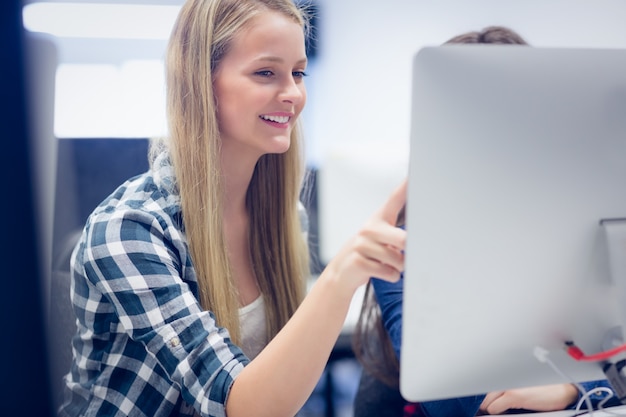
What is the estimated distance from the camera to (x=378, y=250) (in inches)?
24.9

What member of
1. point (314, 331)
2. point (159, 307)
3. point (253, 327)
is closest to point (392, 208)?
point (314, 331)

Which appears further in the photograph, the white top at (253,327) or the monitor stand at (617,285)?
the white top at (253,327)

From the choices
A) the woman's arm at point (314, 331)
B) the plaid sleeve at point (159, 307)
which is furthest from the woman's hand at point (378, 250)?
the plaid sleeve at point (159, 307)

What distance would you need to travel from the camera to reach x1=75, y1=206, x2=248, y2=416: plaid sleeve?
0.73m

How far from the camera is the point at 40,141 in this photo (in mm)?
1364

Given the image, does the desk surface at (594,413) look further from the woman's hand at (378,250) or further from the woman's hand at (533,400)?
the woman's hand at (378,250)

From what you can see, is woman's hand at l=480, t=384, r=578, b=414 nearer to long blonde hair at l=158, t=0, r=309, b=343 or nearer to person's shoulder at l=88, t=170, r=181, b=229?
long blonde hair at l=158, t=0, r=309, b=343

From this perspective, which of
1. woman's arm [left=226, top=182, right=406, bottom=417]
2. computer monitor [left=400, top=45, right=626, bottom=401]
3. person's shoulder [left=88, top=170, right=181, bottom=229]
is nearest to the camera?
computer monitor [left=400, top=45, right=626, bottom=401]

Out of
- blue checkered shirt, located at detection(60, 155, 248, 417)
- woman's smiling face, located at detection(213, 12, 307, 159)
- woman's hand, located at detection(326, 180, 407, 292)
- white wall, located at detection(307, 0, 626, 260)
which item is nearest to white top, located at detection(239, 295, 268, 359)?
blue checkered shirt, located at detection(60, 155, 248, 417)

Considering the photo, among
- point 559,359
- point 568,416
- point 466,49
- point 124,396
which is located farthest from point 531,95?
point 124,396

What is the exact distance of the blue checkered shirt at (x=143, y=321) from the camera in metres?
0.73

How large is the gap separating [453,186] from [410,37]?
177cm

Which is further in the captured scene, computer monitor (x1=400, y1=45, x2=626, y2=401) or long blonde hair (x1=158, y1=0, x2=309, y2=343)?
long blonde hair (x1=158, y1=0, x2=309, y2=343)

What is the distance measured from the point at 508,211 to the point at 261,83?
53cm
